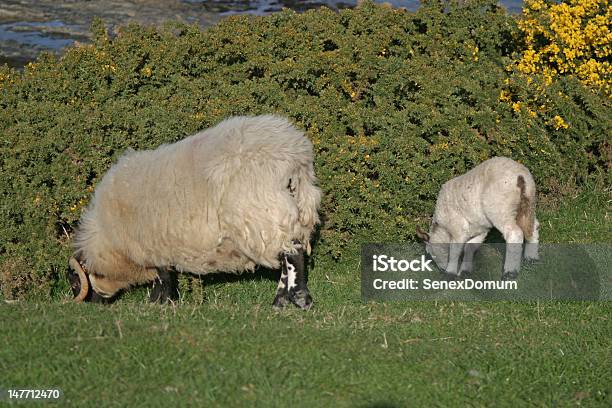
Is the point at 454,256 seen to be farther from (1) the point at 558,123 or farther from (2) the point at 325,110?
(1) the point at 558,123

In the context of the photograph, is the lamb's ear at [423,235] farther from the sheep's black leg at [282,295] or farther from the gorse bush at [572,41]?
the gorse bush at [572,41]

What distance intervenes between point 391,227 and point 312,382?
12.0 feet

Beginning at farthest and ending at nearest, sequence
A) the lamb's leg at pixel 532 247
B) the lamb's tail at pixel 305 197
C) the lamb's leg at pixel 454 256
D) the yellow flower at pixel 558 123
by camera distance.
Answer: the yellow flower at pixel 558 123
the lamb's leg at pixel 454 256
the lamb's leg at pixel 532 247
the lamb's tail at pixel 305 197

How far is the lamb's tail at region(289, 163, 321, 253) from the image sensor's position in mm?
6961

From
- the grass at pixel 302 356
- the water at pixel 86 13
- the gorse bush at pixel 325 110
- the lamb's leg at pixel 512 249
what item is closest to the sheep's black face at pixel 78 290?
the gorse bush at pixel 325 110

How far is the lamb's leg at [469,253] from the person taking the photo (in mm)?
8023

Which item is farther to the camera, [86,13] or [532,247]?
[86,13]

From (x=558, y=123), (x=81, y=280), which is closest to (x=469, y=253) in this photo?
(x=558, y=123)

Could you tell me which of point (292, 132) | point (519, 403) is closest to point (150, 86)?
point (292, 132)

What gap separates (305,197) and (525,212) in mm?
1963

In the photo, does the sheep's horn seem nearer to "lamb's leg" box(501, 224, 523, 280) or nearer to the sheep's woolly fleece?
the sheep's woolly fleece

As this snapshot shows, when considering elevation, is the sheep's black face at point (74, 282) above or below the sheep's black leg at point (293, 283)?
below

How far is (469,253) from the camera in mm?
8062

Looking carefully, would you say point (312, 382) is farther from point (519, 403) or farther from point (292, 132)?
point (292, 132)
